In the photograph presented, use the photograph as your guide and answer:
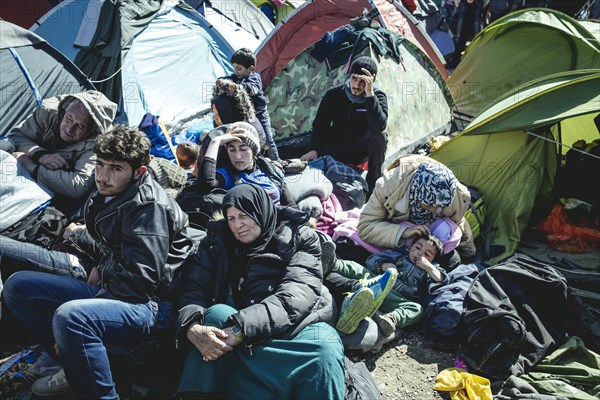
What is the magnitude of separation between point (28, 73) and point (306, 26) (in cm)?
374

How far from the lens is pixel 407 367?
341 cm

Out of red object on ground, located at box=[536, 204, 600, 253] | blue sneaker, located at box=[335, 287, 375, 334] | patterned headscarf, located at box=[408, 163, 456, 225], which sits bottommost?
red object on ground, located at box=[536, 204, 600, 253]

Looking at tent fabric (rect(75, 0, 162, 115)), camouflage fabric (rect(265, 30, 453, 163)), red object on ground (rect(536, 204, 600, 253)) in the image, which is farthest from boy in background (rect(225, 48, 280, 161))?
red object on ground (rect(536, 204, 600, 253))

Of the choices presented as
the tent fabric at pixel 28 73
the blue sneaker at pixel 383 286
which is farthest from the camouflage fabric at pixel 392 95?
the blue sneaker at pixel 383 286

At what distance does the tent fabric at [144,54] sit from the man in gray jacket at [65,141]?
196 centimetres

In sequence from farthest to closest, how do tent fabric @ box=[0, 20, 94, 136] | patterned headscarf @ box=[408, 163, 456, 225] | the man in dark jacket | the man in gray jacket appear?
tent fabric @ box=[0, 20, 94, 136] → patterned headscarf @ box=[408, 163, 456, 225] → the man in gray jacket → the man in dark jacket

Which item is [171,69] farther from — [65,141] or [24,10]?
[24,10]

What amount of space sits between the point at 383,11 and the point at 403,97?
6.03 ft

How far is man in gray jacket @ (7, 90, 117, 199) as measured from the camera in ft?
12.4

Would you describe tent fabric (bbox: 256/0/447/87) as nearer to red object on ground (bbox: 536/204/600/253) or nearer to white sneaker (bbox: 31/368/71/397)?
red object on ground (bbox: 536/204/600/253)

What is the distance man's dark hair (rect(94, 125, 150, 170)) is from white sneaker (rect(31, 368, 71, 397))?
117 cm

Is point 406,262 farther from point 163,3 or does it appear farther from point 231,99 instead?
point 163,3

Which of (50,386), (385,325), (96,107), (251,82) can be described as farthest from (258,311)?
(251,82)

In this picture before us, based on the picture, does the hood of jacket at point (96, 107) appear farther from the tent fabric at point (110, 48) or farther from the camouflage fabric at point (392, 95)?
the camouflage fabric at point (392, 95)
